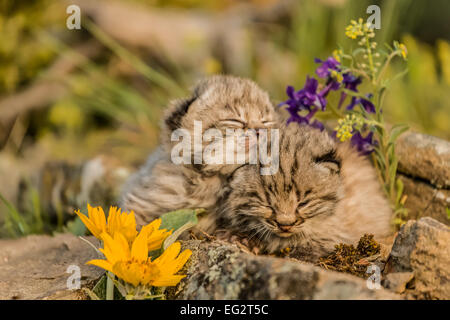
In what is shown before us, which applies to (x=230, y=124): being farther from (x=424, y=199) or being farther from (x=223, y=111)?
(x=424, y=199)

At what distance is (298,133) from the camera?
2.31 m

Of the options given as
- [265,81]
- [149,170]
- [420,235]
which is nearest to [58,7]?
[265,81]

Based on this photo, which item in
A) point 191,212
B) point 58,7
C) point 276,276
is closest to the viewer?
point 276,276

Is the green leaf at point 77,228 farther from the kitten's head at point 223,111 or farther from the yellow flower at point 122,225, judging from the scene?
the yellow flower at point 122,225

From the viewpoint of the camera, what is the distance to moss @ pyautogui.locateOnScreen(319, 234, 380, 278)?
2.12 m

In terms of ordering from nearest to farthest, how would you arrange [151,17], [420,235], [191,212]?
[420,235], [191,212], [151,17]

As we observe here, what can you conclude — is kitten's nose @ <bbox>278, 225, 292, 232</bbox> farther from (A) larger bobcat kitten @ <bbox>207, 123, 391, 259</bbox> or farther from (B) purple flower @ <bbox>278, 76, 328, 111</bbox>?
(B) purple flower @ <bbox>278, 76, 328, 111</bbox>

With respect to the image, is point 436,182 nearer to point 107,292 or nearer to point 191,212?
point 191,212

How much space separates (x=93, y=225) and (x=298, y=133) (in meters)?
1.05

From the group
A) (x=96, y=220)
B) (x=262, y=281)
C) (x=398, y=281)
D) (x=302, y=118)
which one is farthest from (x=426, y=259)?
(x=96, y=220)

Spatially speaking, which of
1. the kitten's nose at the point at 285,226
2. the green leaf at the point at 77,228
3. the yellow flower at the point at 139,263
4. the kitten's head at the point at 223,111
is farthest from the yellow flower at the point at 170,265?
the green leaf at the point at 77,228

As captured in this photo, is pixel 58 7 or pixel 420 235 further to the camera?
pixel 58 7

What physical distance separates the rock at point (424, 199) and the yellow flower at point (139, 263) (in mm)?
1584

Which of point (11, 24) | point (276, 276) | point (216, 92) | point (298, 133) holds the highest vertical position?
point (11, 24)
